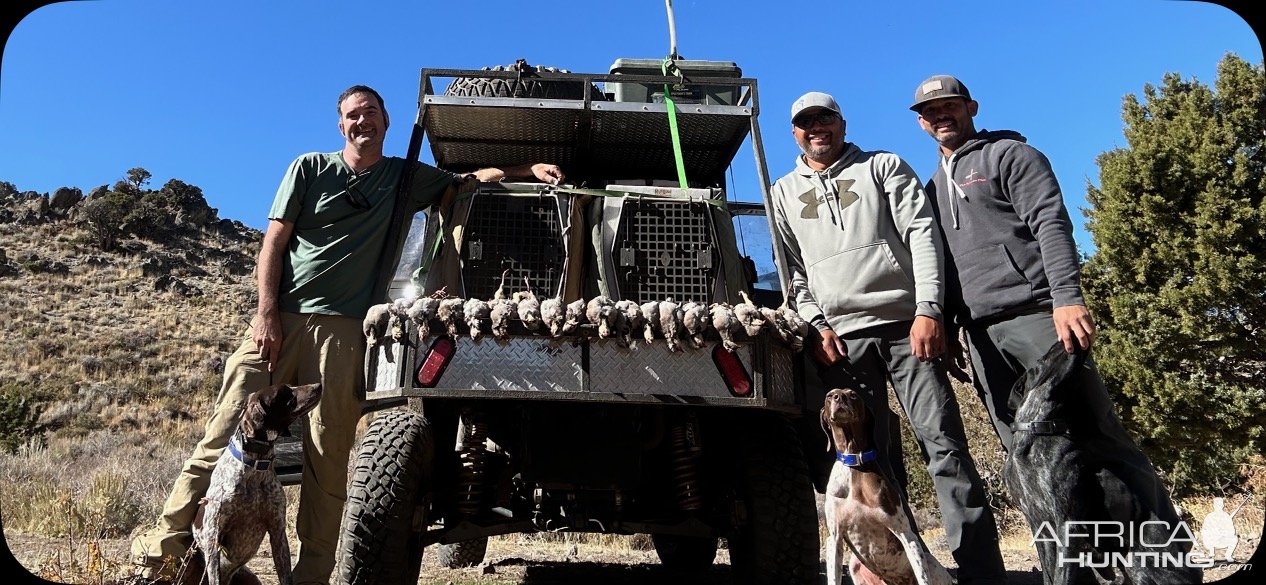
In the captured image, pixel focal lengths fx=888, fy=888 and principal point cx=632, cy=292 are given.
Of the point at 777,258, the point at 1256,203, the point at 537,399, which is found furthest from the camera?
the point at 1256,203

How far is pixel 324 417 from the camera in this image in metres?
3.79

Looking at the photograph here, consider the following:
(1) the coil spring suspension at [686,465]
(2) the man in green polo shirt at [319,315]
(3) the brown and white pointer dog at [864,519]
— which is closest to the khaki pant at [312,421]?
(2) the man in green polo shirt at [319,315]

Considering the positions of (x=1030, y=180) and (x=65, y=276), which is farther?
(x=65, y=276)

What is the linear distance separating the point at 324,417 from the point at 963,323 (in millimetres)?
2774

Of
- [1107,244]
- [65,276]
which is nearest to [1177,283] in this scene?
[1107,244]

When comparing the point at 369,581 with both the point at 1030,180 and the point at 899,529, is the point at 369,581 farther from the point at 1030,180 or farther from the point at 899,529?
the point at 1030,180

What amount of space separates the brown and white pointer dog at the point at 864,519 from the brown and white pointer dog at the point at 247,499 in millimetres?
1958

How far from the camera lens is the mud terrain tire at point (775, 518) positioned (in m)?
3.75

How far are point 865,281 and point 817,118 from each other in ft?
2.74

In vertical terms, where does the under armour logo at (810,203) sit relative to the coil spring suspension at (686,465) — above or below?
above

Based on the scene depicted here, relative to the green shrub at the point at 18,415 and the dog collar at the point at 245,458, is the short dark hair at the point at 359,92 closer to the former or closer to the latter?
the dog collar at the point at 245,458

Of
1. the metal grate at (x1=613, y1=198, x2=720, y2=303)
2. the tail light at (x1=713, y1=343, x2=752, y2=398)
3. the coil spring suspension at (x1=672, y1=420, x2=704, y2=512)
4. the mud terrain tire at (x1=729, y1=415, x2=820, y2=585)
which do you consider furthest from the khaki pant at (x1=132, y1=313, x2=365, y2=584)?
the mud terrain tire at (x1=729, y1=415, x2=820, y2=585)

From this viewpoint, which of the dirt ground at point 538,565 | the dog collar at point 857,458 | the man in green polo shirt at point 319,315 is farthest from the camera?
the dirt ground at point 538,565

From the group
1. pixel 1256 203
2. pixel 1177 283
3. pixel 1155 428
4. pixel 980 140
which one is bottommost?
pixel 1155 428
